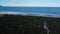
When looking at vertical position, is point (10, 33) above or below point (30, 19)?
below

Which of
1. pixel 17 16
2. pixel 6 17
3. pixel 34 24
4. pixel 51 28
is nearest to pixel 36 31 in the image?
pixel 34 24

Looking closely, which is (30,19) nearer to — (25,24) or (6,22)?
(25,24)

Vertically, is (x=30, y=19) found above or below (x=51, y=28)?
above

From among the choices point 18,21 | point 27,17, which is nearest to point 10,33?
point 18,21

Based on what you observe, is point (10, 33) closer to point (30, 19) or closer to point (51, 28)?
point (30, 19)

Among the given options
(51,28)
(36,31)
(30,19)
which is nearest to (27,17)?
(30,19)
